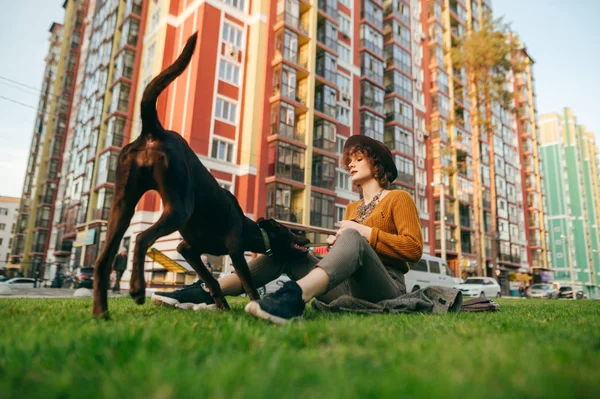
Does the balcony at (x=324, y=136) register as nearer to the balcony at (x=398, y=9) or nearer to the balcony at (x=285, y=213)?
the balcony at (x=285, y=213)

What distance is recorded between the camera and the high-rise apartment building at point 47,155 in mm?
40781

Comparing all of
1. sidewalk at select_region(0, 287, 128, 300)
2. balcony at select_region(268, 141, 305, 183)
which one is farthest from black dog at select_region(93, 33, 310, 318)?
balcony at select_region(268, 141, 305, 183)

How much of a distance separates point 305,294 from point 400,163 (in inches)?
1274

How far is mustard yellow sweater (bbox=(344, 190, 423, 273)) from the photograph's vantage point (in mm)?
3234

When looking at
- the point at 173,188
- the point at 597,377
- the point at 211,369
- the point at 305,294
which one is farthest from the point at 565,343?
the point at 173,188

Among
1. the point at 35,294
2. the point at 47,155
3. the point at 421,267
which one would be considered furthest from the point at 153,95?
the point at 47,155

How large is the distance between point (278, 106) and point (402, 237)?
881 inches

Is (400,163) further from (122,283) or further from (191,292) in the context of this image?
(191,292)

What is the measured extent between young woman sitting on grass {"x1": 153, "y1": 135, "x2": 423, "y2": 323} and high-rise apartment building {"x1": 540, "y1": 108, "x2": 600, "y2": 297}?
70.5m

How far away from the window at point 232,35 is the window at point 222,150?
6405 mm

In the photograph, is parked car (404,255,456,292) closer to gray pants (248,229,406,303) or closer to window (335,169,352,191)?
window (335,169,352,191)

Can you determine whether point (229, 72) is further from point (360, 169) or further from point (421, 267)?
point (360, 169)

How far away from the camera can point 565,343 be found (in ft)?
6.07

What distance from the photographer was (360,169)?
3816 mm
